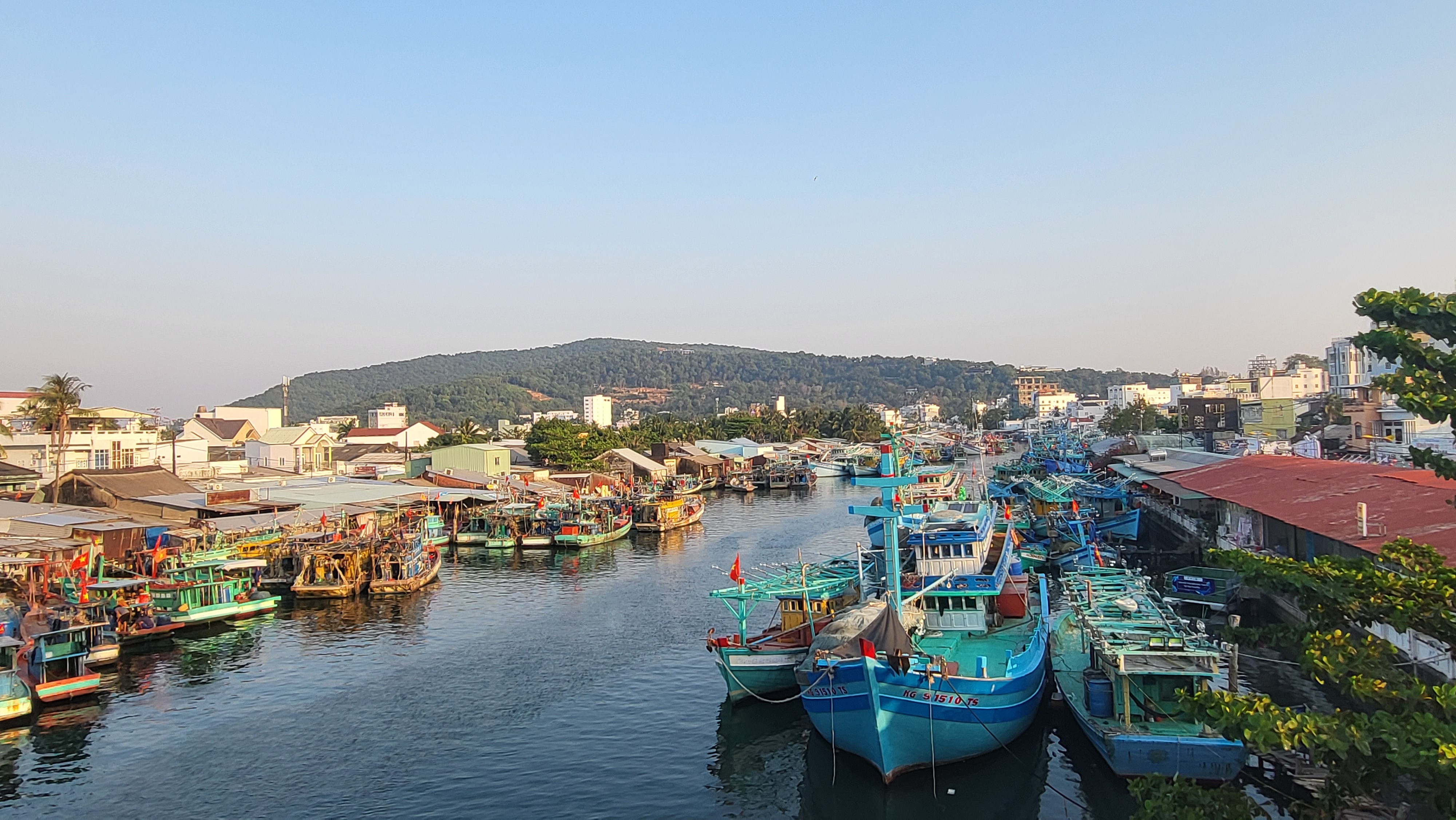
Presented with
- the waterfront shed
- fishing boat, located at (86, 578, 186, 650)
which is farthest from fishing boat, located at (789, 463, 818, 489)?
fishing boat, located at (86, 578, 186, 650)

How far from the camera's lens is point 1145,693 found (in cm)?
2062

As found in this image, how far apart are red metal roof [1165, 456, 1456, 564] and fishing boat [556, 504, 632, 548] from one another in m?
35.5

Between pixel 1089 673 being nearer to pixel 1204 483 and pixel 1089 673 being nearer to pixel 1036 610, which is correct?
pixel 1036 610

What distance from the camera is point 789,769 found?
22.2 meters

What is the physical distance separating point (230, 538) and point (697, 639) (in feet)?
90.4

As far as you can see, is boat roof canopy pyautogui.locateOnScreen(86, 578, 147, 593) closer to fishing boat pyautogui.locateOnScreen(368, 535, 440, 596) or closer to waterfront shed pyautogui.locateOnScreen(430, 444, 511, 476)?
fishing boat pyautogui.locateOnScreen(368, 535, 440, 596)

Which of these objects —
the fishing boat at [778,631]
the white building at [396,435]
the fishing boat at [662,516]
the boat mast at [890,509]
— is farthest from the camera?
the white building at [396,435]

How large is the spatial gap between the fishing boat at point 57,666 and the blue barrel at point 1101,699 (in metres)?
28.2

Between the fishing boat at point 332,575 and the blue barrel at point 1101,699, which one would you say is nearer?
the blue barrel at point 1101,699

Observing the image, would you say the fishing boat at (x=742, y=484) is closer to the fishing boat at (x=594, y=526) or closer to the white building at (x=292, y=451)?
the fishing boat at (x=594, y=526)

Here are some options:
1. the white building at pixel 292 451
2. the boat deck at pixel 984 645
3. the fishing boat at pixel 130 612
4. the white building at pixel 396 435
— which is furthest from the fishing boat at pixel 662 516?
the white building at pixel 396 435

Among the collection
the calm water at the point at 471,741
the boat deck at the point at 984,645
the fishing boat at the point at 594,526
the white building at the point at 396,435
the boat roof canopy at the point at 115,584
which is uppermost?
the white building at the point at 396,435

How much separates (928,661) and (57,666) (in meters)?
25.3

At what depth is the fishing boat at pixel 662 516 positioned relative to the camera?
67.4 m
